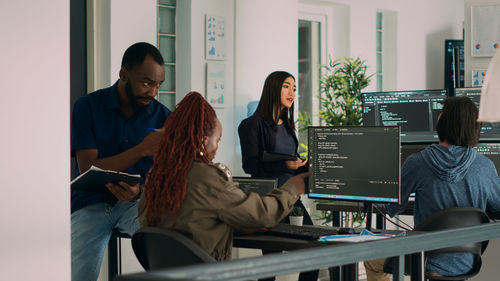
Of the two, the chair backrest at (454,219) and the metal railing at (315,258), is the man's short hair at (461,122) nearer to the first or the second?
the chair backrest at (454,219)

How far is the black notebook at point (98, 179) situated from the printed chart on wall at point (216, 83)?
2833 mm

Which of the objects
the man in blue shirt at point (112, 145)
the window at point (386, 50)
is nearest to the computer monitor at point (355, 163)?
the man in blue shirt at point (112, 145)

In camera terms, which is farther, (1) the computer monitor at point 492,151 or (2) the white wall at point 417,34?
(2) the white wall at point 417,34

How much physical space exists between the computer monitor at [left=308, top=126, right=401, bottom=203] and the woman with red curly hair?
0.71m

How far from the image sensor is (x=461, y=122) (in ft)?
10.0

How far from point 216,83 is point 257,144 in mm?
1137

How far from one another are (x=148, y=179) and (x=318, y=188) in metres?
0.97

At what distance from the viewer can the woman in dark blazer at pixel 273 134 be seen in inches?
177

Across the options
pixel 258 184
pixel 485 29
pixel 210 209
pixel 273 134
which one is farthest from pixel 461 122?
pixel 485 29

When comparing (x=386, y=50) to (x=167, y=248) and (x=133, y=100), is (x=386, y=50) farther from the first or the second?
(x=167, y=248)

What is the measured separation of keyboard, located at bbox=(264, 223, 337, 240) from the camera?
104 inches

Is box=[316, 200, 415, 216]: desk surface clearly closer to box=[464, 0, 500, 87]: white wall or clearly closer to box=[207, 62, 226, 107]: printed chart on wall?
box=[464, 0, 500, 87]: white wall

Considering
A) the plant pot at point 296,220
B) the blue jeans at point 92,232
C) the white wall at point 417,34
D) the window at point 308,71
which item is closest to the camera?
the blue jeans at point 92,232
